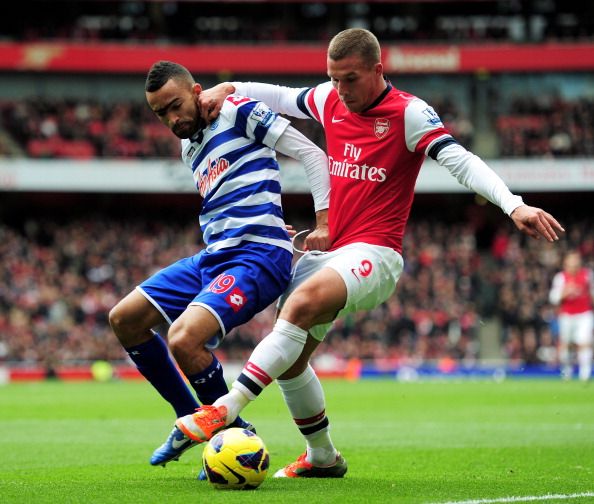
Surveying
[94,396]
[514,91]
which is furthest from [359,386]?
[514,91]

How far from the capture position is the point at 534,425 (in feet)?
37.6

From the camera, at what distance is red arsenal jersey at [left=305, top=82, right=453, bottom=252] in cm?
646

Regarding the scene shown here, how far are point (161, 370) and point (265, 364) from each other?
1173mm

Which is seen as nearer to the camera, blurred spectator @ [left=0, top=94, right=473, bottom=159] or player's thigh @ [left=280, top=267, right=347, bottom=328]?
player's thigh @ [left=280, top=267, right=347, bottom=328]

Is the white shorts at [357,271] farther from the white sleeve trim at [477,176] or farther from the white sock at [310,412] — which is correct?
the white sleeve trim at [477,176]

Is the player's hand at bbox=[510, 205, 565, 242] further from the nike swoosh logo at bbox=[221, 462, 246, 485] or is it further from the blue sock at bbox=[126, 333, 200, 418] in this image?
the blue sock at bbox=[126, 333, 200, 418]

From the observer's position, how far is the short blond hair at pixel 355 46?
6.27 meters

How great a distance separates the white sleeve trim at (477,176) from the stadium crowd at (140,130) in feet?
83.7

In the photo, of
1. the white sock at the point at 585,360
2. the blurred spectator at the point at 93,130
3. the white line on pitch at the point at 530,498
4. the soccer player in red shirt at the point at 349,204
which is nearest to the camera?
the white line on pitch at the point at 530,498

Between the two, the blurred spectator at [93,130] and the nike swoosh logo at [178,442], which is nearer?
the nike swoosh logo at [178,442]

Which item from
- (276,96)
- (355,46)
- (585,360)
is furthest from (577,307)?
(355,46)

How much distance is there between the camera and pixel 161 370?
22.5ft

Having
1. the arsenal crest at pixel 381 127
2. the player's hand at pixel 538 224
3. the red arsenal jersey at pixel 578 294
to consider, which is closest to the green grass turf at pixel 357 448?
the player's hand at pixel 538 224

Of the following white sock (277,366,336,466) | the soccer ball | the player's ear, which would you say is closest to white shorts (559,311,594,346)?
white sock (277,366,336,466)
